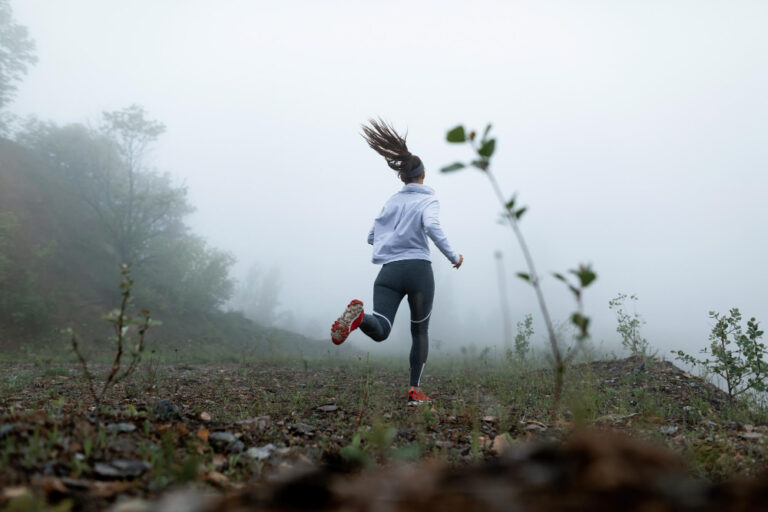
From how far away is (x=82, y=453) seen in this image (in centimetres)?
211

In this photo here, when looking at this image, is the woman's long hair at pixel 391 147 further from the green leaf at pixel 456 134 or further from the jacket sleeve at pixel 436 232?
the green leaf at pixel 456 134

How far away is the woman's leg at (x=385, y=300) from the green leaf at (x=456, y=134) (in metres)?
3.34

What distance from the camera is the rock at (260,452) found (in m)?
2.58

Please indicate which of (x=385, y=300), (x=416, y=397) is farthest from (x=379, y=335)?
(x=416, y=397)

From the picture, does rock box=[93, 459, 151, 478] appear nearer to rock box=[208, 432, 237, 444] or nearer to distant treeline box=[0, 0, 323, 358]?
rock box=[208, 432, 237, 444]

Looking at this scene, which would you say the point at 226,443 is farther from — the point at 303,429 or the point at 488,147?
the point at 488,147

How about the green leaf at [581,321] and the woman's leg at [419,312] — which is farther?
the woman's leg at [419,312]

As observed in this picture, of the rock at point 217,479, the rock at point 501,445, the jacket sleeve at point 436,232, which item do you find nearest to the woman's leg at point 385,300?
the jacket sleeve at point 436,232

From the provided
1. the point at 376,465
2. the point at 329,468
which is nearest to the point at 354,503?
the point at 329,468

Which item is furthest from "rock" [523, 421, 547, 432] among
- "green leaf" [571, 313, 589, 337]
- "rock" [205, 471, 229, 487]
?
"rock" [205, 471, 229, 487]

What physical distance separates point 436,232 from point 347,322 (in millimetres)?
1510

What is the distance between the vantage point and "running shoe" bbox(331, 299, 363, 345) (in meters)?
4.84

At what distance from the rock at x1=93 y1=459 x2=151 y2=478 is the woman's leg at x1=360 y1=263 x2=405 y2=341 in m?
3.24

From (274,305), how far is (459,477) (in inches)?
3042
